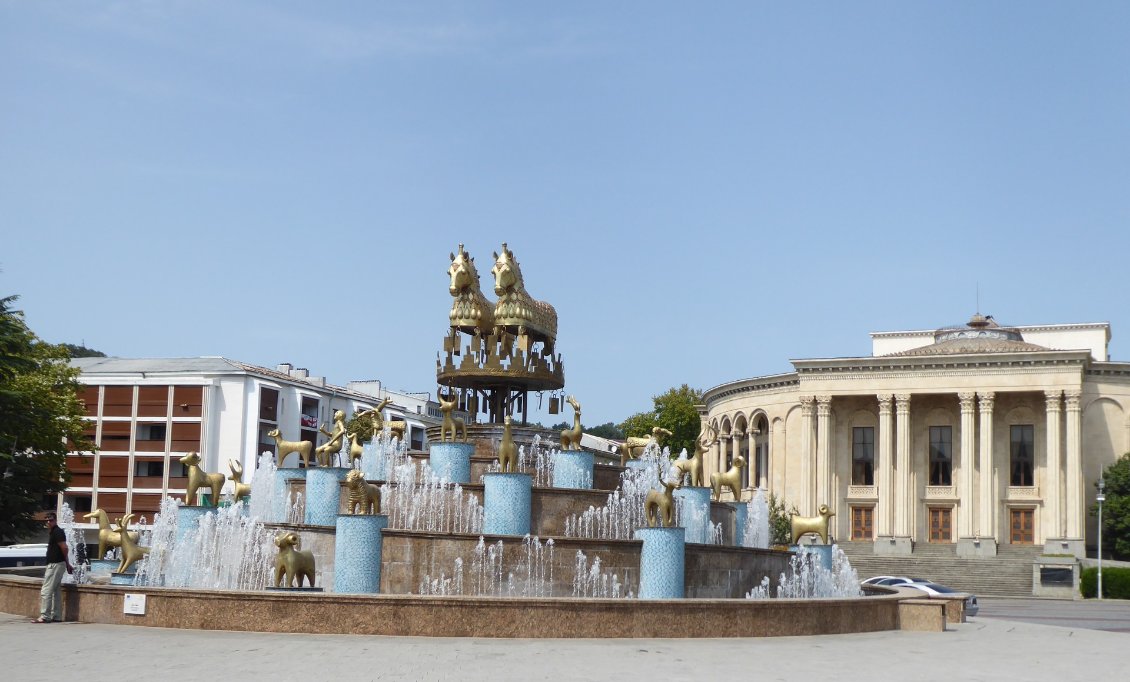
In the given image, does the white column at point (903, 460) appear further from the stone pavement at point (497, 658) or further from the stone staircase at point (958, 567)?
the stone pavement at point (497, 658)

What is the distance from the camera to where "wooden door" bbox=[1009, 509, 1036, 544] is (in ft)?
229

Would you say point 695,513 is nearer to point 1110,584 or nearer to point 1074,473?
point 1110,584

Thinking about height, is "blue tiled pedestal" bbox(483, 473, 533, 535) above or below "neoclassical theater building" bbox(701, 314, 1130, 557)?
below

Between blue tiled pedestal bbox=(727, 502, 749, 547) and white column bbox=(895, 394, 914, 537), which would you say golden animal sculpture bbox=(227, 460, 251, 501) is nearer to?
blue tiled pedestal bbox=(727, 502, 749, 547)

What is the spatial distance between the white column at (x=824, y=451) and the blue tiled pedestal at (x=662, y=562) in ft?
175

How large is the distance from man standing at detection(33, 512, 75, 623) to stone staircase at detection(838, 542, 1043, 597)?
162 feet

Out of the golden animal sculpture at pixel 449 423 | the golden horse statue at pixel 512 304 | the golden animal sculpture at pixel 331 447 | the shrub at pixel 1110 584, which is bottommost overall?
the shrub at pixel 1110 584

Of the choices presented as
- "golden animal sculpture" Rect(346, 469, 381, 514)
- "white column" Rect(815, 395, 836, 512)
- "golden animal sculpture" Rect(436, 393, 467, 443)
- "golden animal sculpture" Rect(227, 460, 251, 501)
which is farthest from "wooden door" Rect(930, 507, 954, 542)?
"golden animal sculpture" Rect(346, 469, 381, 514)

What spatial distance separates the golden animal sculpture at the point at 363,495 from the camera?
21062 mm

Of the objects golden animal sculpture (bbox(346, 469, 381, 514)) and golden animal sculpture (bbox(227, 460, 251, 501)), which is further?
golden animal sculpture (bbox(227, 460, 251, 501))

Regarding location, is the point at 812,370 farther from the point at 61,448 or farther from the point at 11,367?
→ the point at 11,367

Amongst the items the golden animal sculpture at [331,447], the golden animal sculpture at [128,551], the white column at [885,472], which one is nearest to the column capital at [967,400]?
the white column at [885,472]

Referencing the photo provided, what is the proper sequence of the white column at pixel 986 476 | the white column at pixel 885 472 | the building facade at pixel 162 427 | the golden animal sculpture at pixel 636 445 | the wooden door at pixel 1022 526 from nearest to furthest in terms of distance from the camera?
the golden animal sculpture at pixel 636 445
the white column at pixel 986 476
the wooden door at pixel 1022 526
the white column at pixel 885 472
the building facade at pixel 162 427

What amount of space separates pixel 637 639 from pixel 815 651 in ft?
8.14
